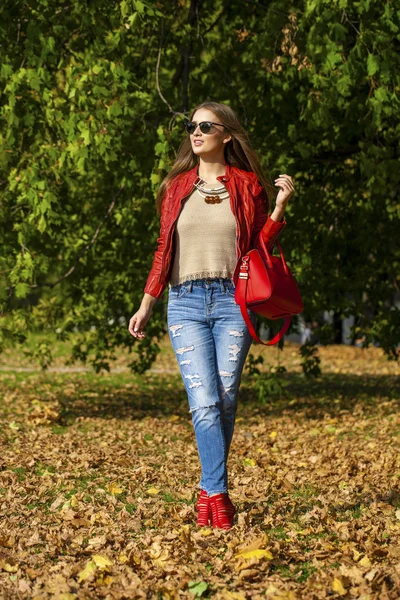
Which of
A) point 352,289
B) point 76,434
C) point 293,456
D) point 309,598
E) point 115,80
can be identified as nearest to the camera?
point 309,598

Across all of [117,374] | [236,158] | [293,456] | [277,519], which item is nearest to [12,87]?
[293,456]

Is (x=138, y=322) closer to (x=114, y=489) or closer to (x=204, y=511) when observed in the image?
(x=204, y=511)

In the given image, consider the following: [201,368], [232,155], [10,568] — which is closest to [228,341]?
[201,368]

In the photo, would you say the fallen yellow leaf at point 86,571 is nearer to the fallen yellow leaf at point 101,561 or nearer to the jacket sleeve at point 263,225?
the fallen yellow leaf at point 101,561

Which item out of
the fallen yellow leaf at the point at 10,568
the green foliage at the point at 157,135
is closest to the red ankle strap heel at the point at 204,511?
the fallen yellow leaf at the point at 10,568

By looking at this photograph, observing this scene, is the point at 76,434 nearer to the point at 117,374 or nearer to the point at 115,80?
the point at 115,80

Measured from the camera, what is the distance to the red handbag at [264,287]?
5.18 meters

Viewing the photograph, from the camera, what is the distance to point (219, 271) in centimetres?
528

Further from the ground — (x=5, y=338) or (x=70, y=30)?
(x=70, y=30)

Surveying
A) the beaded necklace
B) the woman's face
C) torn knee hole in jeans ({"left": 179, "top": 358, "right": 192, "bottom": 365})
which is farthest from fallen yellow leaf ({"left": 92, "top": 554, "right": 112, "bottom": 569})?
the woman's face

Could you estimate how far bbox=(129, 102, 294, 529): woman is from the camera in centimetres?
530

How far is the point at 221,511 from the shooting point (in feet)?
17.8

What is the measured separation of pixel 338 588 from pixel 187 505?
1.99 m

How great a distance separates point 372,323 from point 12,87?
628 centimetres
